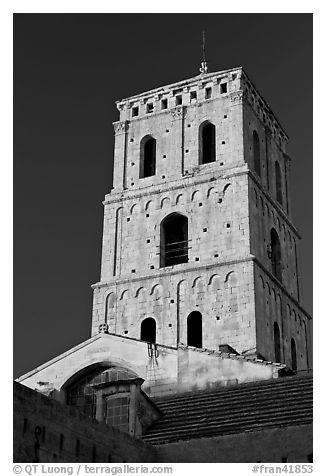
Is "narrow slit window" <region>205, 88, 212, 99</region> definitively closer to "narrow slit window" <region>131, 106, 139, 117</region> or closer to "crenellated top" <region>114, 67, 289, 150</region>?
"crenellated top" <region>114, 67, 289, 150</region>

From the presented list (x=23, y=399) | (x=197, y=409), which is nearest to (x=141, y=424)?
(x=197, y=409)

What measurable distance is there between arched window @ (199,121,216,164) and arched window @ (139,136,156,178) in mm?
2900

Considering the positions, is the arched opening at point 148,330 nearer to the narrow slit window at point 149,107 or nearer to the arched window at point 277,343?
the arched window at point 277,343

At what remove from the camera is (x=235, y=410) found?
91.6 ft

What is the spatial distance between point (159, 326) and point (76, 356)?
23.5ft

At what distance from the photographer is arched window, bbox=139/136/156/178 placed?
172 ft

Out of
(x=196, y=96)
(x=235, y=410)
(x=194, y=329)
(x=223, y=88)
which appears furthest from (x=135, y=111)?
(x=235, y=410)

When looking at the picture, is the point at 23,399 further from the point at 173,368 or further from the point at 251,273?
the point at 251,273

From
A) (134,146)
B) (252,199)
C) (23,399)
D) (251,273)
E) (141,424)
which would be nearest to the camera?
(23,399)

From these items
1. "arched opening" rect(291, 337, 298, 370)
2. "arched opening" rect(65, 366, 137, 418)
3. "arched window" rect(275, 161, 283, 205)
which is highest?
"arched window" rect(275, 161, 283, 205)

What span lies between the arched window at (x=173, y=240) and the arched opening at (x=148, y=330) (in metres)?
2.88

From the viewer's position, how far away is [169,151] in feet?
169

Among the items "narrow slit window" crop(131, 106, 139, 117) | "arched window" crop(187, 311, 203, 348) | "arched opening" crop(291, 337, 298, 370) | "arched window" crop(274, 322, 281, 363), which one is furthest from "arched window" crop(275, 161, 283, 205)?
"arched window" crop(187, 311, 203, 348)

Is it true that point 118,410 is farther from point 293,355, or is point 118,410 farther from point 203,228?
point 293,355
